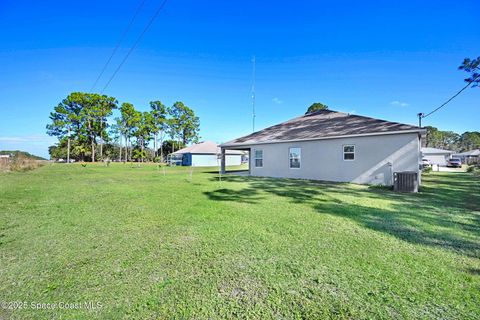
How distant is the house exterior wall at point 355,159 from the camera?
10.0m

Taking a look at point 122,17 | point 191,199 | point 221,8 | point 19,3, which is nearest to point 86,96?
point 19,3

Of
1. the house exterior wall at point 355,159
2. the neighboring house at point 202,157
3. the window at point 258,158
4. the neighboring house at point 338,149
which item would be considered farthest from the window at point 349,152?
the neighboring house at point 202,157

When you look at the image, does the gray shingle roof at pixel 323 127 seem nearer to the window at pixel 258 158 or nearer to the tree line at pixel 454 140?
the window at pixel 258 158

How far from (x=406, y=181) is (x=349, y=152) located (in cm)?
306

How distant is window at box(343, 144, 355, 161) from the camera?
1148 centimetres

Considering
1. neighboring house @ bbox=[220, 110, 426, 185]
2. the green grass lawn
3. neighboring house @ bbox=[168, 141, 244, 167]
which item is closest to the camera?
the green grass lawn

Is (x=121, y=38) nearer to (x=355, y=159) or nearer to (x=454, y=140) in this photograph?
(x=355, y=159)

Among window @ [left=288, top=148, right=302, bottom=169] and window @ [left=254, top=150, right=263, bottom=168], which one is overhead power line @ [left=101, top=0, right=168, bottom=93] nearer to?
window @ [left=254, top=150, right=263, bottom=168]

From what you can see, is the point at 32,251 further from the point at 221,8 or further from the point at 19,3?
the point at 19,3

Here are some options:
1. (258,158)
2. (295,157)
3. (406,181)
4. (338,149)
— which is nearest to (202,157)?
(258,158)

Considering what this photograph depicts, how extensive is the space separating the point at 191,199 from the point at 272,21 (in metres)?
12.2

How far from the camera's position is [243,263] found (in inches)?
117

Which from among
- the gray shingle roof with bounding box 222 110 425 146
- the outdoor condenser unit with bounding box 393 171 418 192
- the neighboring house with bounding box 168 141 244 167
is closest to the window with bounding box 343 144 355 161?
the gray shingle roof with bounding box 222 110 425 146

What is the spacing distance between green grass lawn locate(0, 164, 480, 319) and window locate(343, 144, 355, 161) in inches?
238
